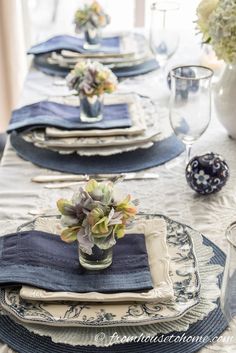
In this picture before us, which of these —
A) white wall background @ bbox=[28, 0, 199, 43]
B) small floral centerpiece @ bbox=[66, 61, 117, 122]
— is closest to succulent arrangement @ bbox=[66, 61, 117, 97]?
small floral centerpiece @ bbox=[66, 61, 117, 122]

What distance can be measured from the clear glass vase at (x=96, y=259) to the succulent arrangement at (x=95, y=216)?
0.05ft

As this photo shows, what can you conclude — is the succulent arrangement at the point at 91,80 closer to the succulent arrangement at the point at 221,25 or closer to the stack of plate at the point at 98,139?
the stack of plate at the point at 98,139

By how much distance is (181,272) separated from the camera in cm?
91

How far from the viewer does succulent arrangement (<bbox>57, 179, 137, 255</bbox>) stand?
870 mm

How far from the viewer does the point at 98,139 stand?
136 cm

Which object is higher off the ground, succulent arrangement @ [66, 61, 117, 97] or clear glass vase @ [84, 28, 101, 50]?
succulent arrangement @ [66, 61, 117, 97]

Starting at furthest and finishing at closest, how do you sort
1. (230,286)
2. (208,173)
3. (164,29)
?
(164,29) < (208,173) < (230,286)

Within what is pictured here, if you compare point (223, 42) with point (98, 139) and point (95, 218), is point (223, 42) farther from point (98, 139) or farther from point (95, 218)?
point (95, 218)

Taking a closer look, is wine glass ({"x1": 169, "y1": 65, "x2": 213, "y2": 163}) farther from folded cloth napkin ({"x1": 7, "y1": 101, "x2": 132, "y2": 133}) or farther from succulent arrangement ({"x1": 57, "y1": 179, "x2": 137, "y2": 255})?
succulent arrangement ({"x1": 57, "y1": 179, "x2": 137, "y2": 255})

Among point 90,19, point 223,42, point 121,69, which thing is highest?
point 223,42

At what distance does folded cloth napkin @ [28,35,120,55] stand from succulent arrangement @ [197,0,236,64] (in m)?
0.60

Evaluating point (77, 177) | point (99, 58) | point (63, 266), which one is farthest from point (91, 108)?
point (63, 266)

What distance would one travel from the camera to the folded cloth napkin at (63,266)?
0.86m

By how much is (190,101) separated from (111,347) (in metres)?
0.58
